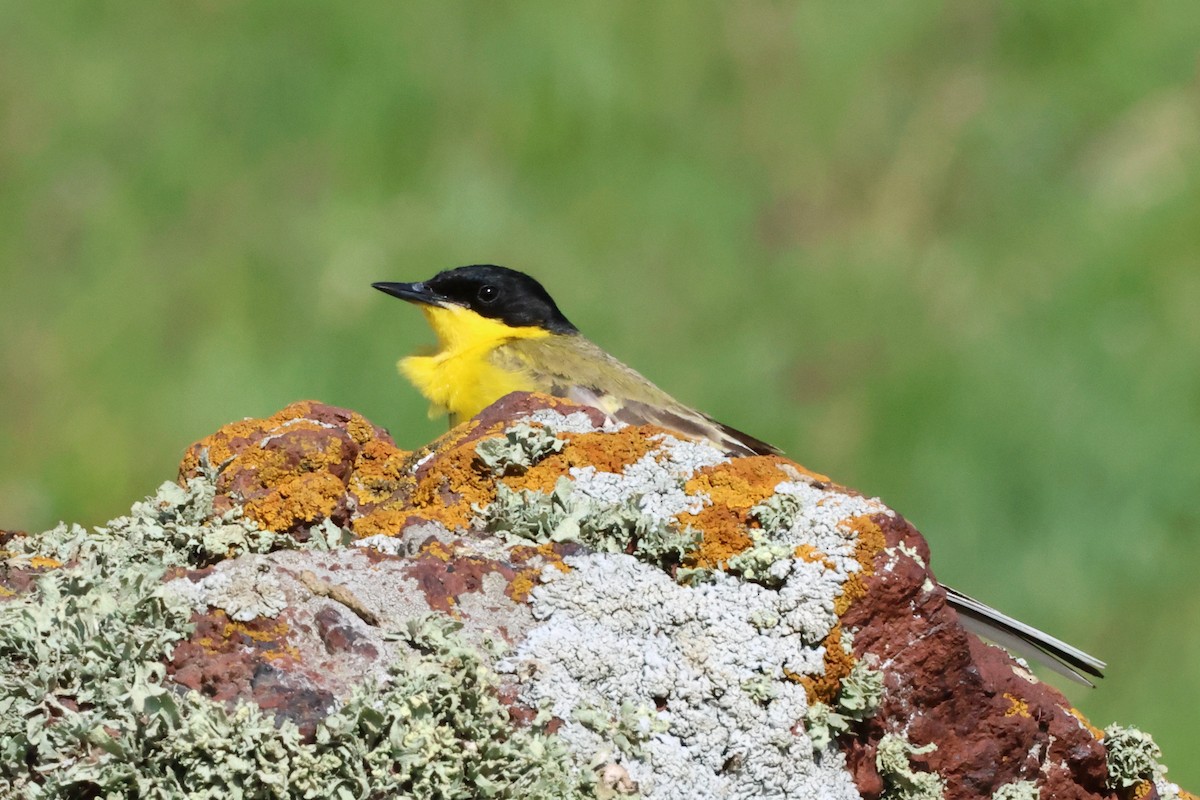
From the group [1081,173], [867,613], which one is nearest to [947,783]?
[867,613]

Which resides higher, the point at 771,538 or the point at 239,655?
the point at 771,538

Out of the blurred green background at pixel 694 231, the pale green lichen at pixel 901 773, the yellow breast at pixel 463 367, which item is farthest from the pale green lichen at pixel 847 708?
the blurred green background at pixel 694 231

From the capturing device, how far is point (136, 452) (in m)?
10.8

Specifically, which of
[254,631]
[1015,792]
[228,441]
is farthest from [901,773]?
[228,441]

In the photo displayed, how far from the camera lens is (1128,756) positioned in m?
4.68

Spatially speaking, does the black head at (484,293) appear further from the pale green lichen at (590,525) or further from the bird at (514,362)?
the pale green lichen at (590,525)

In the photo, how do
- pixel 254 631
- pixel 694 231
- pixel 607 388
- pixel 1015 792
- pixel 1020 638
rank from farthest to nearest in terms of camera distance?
pixel 694 231
pixel 607 388
pixel 1020 638
pixel 1015 792
pixel 254 631

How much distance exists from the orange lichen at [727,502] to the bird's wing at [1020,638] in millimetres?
920

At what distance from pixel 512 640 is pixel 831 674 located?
73cm

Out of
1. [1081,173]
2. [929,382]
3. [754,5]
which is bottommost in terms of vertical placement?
[929,382]

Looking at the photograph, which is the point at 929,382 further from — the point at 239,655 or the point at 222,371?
the point at 239,655

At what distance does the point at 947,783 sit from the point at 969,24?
9.99 meters

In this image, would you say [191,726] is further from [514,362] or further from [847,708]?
[514,362]

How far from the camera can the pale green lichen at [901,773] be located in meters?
4.21
